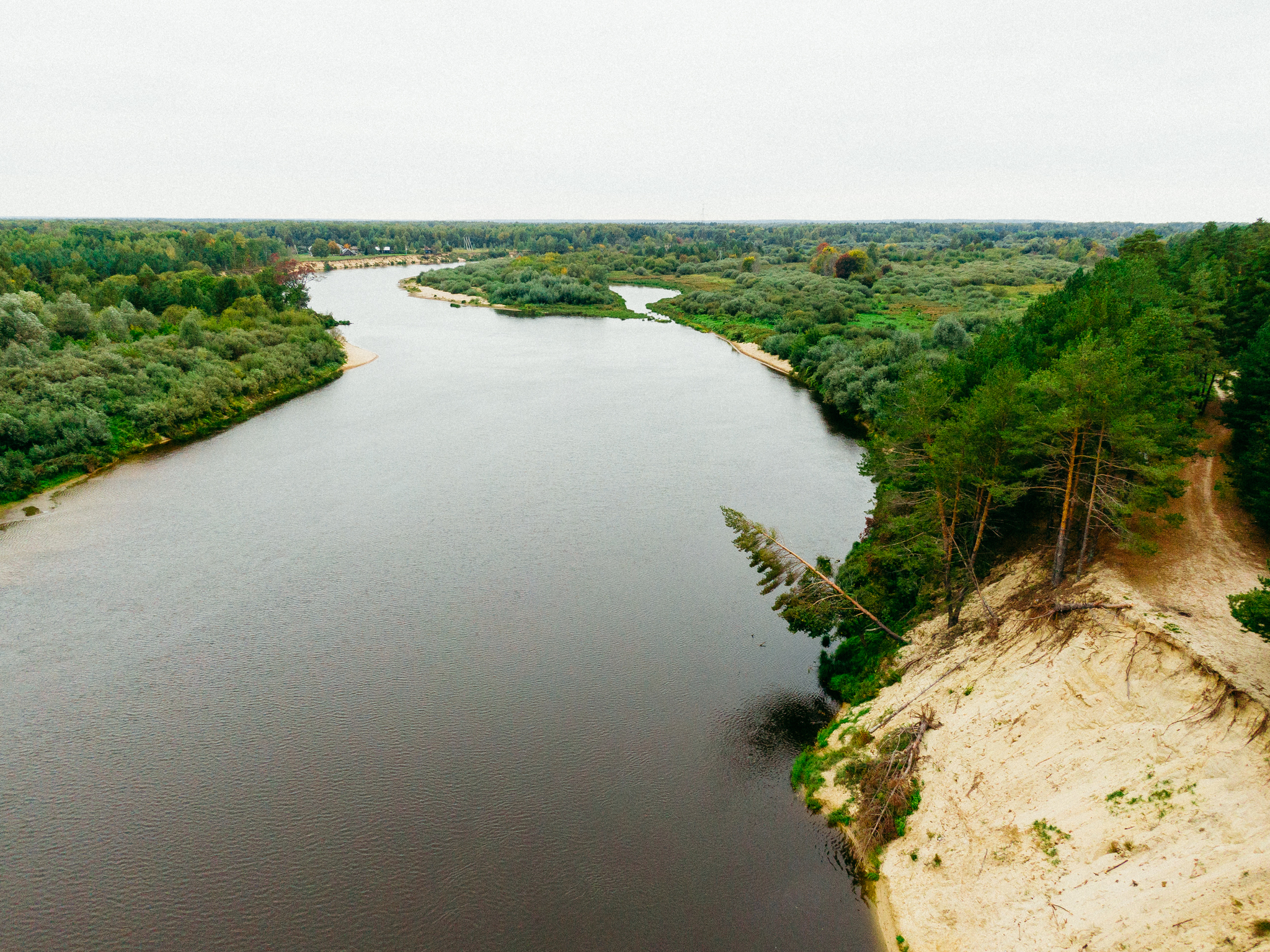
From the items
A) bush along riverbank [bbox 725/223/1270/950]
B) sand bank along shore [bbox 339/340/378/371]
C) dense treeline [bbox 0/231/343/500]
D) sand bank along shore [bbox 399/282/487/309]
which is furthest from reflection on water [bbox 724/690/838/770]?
sand bank along shore [bbox 399/282/487/309]

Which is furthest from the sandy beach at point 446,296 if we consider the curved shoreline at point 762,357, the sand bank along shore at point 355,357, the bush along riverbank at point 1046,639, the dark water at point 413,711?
the bush along riverbank at point 1046,639

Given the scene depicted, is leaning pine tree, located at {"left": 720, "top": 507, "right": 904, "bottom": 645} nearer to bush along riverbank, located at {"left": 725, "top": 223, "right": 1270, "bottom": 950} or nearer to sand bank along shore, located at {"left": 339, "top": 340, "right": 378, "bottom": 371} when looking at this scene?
bush along riverbank, located at {"left": 725, "top": 223, "right": 1270, "bottom": 950}

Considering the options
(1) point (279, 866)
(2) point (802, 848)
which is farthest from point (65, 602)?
(2) point (802, 848)

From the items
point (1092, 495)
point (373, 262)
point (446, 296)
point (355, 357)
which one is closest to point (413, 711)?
point (1092, 495)

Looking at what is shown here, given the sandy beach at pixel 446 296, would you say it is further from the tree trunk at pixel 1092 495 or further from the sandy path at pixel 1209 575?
the tree trunk at pixel 1092 495

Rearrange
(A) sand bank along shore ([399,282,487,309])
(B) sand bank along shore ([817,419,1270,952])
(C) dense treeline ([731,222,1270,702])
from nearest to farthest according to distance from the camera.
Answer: (B) sand bank along shore ([817,419,1270,952]) < (C) dense treeline ([731,222,1270,702]) < (A) sand bank along shore ([399,282,487,309])

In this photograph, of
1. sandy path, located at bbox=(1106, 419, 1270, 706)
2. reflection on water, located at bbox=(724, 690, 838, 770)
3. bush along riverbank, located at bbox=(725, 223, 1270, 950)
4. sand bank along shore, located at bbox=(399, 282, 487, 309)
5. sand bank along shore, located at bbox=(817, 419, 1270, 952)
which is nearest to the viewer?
sand bank along shore, located at bbox=(817, 419, 1270, 952)
